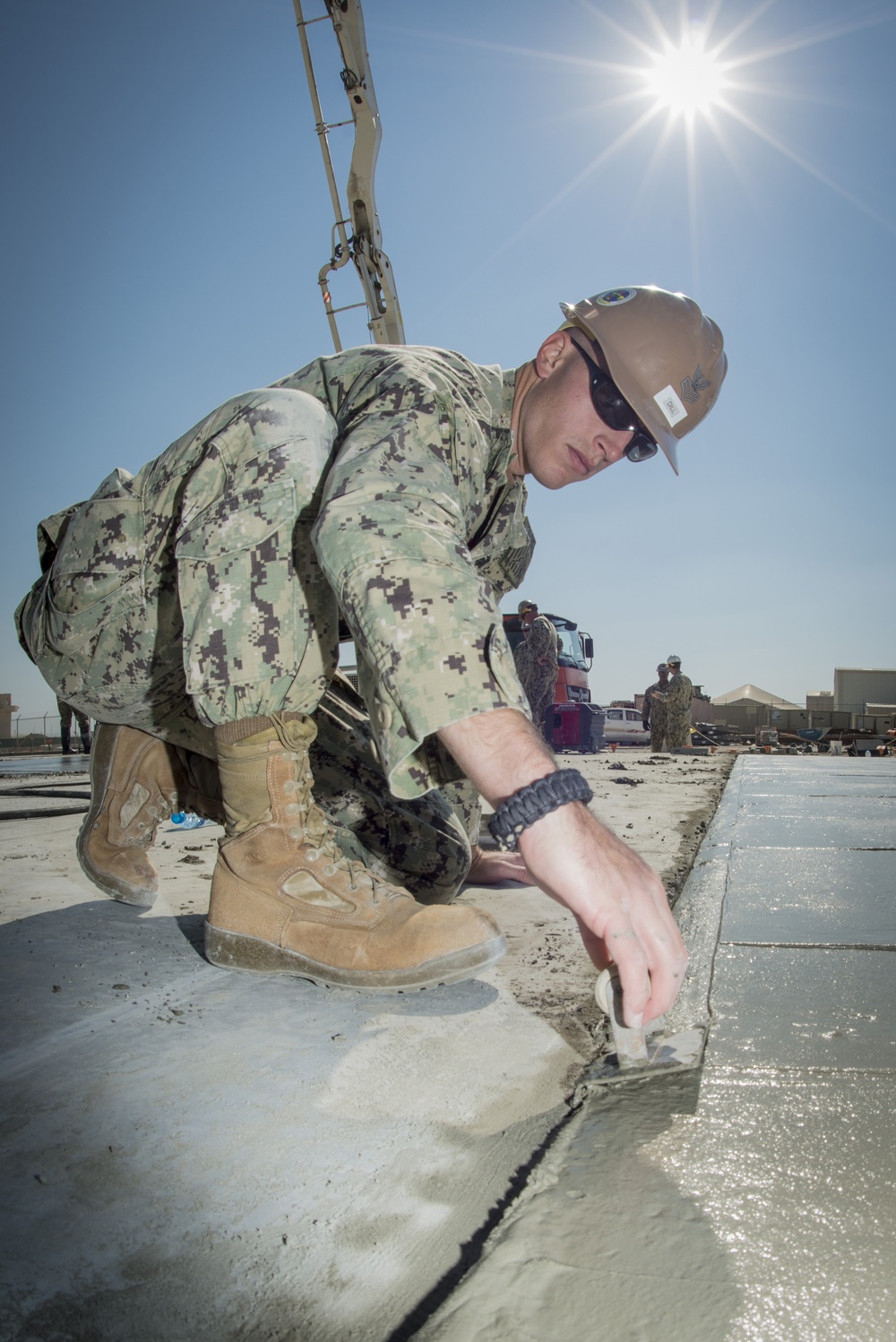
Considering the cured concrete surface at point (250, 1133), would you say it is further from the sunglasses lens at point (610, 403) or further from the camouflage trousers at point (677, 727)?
the camouflage trousers at point (677, 727)

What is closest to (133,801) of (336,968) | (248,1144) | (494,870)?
(336,968)

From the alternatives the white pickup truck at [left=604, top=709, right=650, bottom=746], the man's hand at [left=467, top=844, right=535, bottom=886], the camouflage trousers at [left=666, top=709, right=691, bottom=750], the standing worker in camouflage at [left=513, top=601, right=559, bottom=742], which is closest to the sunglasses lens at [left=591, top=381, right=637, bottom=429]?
the man's hand at [left=467, top=844, right=535, bottom=886]

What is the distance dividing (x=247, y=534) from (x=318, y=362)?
20.3 inches

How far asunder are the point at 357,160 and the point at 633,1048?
43.4 ft

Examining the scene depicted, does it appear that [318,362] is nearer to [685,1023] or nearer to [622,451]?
[622,451]

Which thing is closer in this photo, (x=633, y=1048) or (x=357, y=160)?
(x=633, y=1048)

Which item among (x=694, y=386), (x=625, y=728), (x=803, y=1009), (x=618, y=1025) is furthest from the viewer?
(x=625, y=728)

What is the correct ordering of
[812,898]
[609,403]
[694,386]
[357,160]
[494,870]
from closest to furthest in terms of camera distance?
[812,898] → [609,403] → [694,386] → [494,870] → [357,160]

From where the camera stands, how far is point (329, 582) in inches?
42.1

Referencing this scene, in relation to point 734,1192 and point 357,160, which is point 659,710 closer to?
point 357,160

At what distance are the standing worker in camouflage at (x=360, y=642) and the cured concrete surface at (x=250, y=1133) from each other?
0.13 m

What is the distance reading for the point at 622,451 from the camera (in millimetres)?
1869

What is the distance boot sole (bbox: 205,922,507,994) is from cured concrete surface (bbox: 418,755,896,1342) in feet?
0.89

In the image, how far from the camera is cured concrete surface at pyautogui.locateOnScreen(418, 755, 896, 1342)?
51cm
